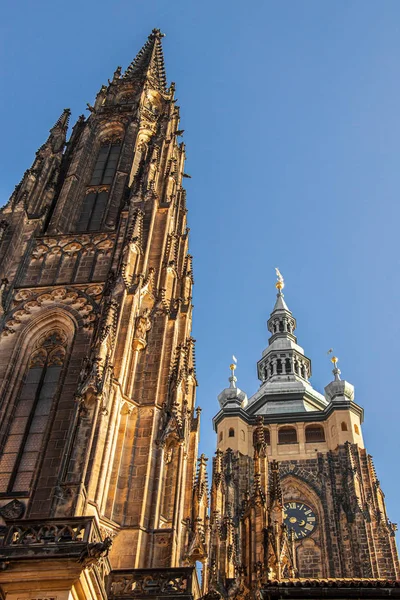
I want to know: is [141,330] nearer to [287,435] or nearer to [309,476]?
[309,476]

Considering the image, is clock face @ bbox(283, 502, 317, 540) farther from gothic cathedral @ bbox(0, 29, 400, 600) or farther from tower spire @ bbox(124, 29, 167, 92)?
tower spire @ bbox(124, 29, 167, 92)

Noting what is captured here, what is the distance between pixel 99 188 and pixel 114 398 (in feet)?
48.0

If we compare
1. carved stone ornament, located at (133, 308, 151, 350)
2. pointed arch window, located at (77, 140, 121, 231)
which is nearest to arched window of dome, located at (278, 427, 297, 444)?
pointed arch window, located at (77, 140, 121, 231)

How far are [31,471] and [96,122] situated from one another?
21.7 m

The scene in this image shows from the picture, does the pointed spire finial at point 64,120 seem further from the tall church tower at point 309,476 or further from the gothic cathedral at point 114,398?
the tall church tower at point 309,476

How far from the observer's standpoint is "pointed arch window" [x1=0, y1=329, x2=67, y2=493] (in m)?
20.7

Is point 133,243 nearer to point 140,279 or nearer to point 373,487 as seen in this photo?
point 140,279

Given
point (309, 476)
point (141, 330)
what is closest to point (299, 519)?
point (309, 476)

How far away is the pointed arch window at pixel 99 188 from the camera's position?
30859 mm

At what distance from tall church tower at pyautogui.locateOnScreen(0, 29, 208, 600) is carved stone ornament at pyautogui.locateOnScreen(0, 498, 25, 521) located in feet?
0.13

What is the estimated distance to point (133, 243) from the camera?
2631 cm

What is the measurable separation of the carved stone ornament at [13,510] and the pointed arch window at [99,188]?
13.4 m

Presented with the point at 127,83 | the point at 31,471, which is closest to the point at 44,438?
the point at 31,471

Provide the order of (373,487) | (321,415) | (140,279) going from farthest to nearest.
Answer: (321,415), (373,487), (140,279)
